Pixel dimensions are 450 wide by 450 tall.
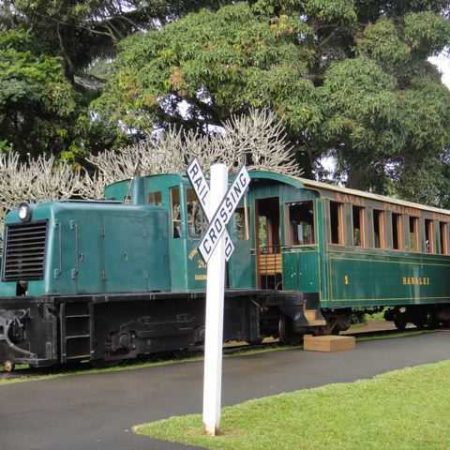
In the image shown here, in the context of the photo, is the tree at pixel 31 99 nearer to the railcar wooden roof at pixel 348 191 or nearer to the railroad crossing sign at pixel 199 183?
the railcar wooden roof at pixel 348 191

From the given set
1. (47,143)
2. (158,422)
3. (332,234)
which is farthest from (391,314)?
(158,422)

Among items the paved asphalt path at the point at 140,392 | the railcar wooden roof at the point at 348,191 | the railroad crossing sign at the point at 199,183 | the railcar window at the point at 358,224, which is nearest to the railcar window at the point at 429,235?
the railcar wooden roof at the point at 348,191

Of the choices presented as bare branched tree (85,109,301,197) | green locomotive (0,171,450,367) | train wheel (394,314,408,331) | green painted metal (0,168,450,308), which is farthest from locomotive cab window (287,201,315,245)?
train wheel (394,314,408,331)

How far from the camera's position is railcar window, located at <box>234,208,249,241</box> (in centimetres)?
1427

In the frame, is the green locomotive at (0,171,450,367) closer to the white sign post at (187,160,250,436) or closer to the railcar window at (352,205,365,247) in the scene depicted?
the railcar window at (352,205,365,247)

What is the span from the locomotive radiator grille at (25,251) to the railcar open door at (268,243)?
16.5 ft

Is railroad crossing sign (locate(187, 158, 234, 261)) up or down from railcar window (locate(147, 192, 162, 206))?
down

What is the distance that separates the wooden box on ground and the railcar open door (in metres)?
1.72

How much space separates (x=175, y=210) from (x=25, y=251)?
2693mm

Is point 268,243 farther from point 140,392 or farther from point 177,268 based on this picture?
point 140,392

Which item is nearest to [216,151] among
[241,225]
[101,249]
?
[241,225]

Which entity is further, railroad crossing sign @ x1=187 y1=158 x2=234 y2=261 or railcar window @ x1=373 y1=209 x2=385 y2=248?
railcar window @ x1=373 y1=209 x2=385 y2=248

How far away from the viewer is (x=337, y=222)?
15523 millimetres

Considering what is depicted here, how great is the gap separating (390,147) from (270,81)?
4329 mm
